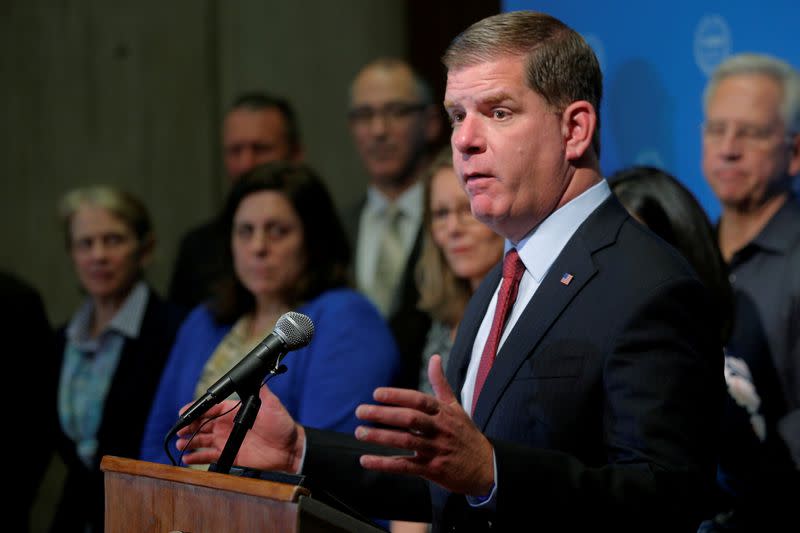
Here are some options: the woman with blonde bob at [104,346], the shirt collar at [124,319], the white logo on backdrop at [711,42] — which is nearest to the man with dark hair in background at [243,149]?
the woman with blonde bob at [104,346]

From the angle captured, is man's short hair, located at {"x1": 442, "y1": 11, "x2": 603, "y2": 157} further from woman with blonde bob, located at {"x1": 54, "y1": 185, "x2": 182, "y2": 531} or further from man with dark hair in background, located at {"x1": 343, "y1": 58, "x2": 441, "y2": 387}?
woman with blonde bob, located at {"x1": 54, "y1": 185, "x2": 182, "y2": 531}

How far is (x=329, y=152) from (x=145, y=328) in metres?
2.00

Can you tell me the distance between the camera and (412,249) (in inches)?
159

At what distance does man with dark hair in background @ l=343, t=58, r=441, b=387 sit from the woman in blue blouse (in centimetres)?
66

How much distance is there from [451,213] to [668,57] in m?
0.80

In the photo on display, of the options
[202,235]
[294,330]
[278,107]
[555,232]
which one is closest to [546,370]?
[555,232]

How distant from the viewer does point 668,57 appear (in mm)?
3334

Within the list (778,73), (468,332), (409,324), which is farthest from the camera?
(409,324)

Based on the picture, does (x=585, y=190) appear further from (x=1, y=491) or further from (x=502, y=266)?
(x=1, y=491)

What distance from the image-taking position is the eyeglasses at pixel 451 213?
342cm

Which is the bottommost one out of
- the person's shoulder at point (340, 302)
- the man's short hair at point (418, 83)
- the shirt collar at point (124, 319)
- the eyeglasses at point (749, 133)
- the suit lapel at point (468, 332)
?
the shirt collar at point (124, 319)

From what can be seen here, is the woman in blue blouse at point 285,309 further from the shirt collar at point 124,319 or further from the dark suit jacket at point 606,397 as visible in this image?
the dark suit jacket at point 606,397

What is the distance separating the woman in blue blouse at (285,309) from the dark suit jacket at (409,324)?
7.0 inches

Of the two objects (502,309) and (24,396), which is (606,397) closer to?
(502,309)
